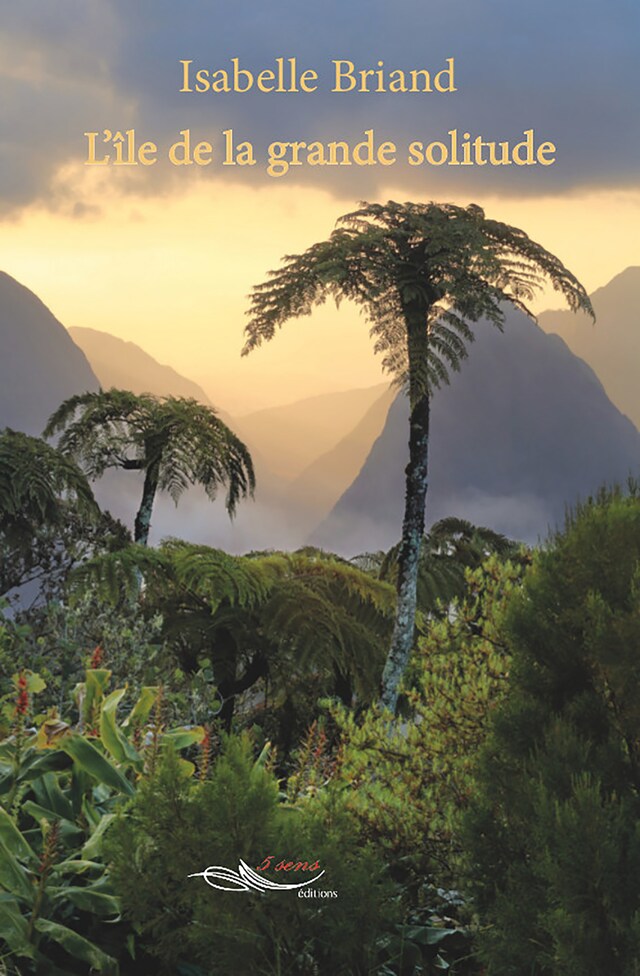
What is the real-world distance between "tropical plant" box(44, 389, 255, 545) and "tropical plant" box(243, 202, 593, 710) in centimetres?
314

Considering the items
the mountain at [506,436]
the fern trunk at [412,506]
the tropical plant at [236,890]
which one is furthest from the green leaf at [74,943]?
the mountain at [506,436]

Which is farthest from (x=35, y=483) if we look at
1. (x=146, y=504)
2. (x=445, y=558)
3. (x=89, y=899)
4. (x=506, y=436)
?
(x=506, y=436)

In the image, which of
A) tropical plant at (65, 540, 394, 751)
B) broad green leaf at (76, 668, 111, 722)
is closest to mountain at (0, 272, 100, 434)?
tropical plant at (65, 540, 394, 751)

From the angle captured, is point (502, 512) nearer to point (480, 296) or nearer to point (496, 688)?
point (480, 296)

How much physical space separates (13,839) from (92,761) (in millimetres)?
281

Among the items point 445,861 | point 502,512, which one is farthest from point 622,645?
point 502,512

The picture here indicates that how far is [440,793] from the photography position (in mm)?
3572

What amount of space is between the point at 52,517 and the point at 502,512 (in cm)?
5950

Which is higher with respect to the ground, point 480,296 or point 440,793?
point 480,296

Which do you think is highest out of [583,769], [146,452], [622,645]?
[146,452]

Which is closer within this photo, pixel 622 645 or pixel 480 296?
pixel 622 645

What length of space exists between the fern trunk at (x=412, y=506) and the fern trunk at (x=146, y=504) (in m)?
4.45

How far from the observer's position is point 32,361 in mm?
129250

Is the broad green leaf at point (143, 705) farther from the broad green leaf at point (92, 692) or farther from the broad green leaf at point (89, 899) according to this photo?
the broad green leaf at point (89, 899)
